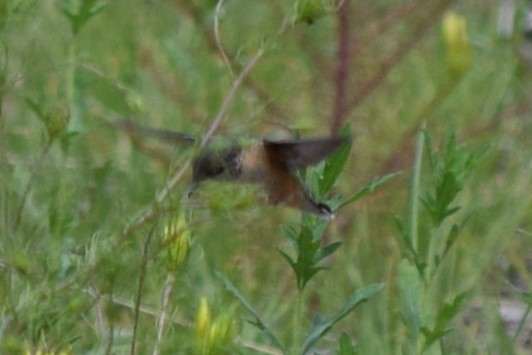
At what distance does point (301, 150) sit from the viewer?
2064mm

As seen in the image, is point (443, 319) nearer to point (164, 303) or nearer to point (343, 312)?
point (343, 312)

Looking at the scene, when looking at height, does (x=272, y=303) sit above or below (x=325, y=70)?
below

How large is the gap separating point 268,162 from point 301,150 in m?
0.18

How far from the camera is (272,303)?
318 cm

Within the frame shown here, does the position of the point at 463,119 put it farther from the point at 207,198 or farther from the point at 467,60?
the point at 207,198

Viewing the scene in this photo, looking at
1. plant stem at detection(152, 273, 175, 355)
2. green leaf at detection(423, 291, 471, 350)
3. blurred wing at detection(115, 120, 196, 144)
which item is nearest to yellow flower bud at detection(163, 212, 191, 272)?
plant stem at detection(152, 273, 175, 355)

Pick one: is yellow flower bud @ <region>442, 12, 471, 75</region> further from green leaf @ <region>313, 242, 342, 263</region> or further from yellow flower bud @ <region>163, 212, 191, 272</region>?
yellow flower bud @ <region>163, 212, 191, 272</region>

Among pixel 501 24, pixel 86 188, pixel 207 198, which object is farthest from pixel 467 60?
pixel 501 24

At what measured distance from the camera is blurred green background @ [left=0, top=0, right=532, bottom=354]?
5.93 feet

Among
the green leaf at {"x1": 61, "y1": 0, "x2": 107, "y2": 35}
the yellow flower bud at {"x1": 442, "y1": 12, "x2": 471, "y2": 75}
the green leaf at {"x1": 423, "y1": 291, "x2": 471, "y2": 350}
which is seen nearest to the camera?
the green leaf at {"x1": 423, "y1": 291, "x2": 471, "y2": 350}

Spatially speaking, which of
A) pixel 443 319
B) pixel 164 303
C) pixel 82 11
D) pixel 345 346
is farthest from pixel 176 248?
pixel 82 11

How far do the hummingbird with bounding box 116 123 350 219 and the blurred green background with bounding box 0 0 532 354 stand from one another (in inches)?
1.7

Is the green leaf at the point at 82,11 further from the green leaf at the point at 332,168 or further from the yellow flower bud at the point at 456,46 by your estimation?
the yellow flower bud at the point at 456,46

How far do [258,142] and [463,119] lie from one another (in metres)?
2.28
